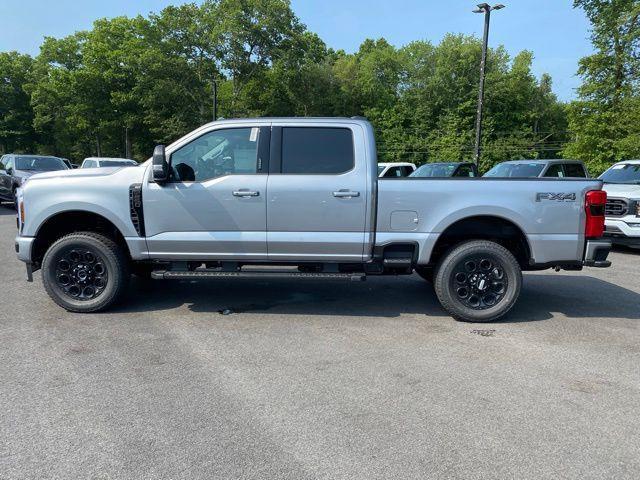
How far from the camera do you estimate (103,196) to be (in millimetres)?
5445

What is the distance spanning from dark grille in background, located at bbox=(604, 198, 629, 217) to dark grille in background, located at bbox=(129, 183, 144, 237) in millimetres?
9131

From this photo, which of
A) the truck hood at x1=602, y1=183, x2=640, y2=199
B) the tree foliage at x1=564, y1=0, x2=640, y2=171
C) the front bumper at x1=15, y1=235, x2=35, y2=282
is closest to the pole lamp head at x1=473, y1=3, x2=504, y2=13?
the tree foliage at x1=564, y1=0, x2=640, y2=171

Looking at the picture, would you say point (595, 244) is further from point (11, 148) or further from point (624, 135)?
point (11, 148)

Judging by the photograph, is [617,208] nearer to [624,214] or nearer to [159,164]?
[624,214]

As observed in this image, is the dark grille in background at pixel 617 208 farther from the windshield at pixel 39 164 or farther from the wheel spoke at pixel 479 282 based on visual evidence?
the windshield at pixel 39 164

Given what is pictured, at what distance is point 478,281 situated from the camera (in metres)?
5.52

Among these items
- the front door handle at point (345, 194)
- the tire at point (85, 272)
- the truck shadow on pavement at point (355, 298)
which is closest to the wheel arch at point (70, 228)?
the tire at point (85, 272)

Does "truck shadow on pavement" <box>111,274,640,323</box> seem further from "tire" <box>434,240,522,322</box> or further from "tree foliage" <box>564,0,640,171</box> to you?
"tree foliage" <box>564,0,640,171</box>

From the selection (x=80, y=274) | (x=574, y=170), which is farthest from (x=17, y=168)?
(x=574, y=170)

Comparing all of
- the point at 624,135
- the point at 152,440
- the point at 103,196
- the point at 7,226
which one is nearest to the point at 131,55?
the point at 7,226

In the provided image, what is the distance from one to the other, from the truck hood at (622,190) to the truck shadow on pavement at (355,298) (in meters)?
3.23

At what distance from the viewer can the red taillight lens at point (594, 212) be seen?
17.3 ft

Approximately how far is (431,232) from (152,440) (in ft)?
11.4

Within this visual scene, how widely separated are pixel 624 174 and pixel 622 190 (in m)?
1.37
